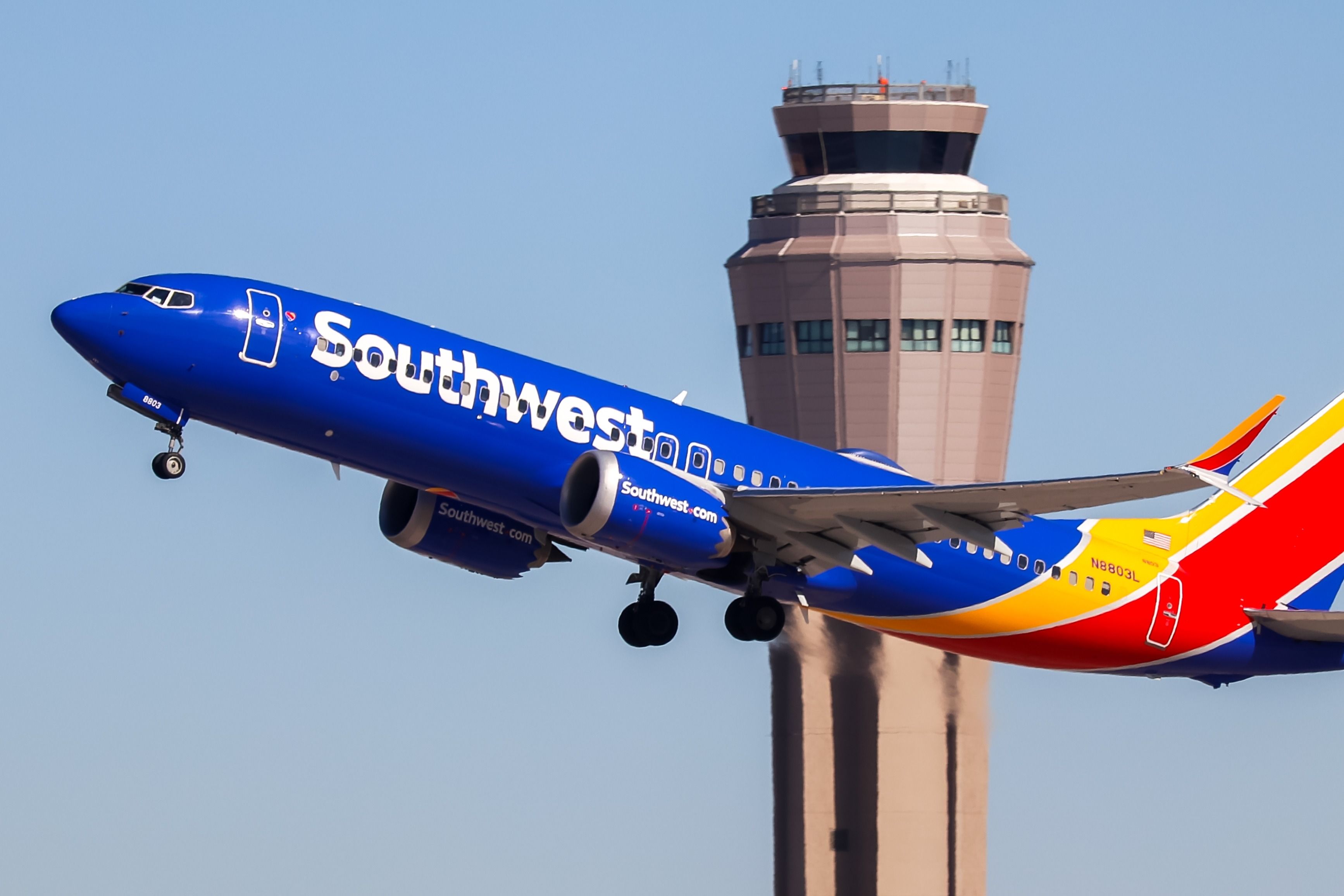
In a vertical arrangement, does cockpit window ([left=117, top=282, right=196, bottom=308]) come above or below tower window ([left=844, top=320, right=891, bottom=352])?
below

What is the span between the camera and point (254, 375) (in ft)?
147

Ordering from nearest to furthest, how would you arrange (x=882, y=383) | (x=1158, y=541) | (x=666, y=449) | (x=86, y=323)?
1. (x=86, y=323)
2. (x=666, y=449)
3. (x=1158, y=541)
4. (x=882, y=383)

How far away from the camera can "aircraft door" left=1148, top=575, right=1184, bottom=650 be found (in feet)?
177

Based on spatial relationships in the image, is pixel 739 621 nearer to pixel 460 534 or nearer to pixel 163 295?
pixel 460 534

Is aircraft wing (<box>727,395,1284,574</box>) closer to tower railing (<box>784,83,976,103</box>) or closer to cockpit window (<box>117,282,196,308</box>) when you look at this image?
cockpit window (<box>117,282,196,308</box>)

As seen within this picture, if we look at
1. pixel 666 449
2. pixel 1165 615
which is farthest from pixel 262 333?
pixel 1165 615

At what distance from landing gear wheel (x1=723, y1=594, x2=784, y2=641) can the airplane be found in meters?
0.04

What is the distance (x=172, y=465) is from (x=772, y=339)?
53404mm

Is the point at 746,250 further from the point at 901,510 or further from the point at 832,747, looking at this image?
the point at 901,510

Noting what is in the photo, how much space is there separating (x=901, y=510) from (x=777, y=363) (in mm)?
49955

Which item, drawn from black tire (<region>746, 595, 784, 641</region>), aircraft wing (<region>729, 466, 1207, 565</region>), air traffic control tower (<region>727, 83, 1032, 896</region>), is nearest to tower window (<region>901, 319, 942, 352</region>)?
air traffic control tower (<region>727, 83, 1032, 896</region>)

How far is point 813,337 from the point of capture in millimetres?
96125

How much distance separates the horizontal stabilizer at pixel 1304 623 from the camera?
54.0 meters

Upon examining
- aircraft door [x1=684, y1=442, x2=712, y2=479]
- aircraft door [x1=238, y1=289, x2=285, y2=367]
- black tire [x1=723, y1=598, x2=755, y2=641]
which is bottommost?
black tire [x1=723, y1=598, x2=755, y2=641]
